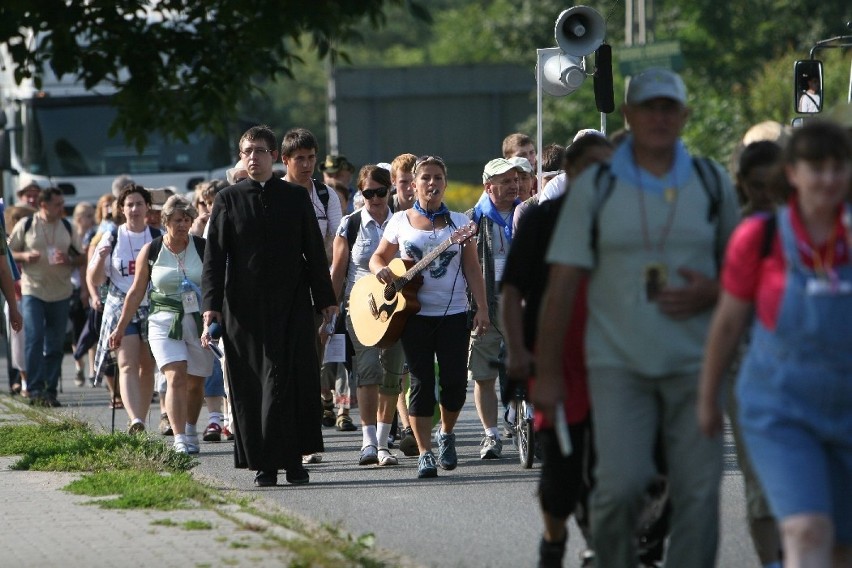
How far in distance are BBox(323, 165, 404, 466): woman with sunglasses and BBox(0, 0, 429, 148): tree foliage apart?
381 cm

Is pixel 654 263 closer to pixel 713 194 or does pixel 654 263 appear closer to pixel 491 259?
pixel 713 194

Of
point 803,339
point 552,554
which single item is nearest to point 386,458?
point 552,554

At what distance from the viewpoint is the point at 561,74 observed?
1325 cm

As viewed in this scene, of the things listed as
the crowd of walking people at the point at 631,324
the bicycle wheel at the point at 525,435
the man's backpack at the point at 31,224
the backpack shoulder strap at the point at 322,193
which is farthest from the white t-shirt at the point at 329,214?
the man's backpack at the point at 31,224

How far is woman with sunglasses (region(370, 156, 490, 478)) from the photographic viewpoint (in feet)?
33.1

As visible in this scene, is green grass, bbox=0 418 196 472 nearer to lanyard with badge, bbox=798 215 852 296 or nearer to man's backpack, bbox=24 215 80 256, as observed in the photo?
man's backpack, bbox=24 215 80 256

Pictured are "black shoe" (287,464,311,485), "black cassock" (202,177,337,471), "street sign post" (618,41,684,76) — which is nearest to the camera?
"street sign post" (618,41,684,76)

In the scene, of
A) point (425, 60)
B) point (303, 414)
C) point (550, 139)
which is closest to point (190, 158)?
point (303, 414)

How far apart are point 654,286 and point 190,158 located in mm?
19213

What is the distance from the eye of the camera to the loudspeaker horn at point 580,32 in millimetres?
12742

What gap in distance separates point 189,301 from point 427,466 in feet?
8.57

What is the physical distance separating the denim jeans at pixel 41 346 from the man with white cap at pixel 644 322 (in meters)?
10.8

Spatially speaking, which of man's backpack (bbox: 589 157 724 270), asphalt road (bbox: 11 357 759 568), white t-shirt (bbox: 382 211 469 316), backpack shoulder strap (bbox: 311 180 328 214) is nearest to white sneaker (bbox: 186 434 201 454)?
asphalt road (bbox: 11 357 759 568)

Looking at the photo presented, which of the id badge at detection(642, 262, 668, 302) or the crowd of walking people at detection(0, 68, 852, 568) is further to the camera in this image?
the id badge at detection(642, 262, 668, 302)
